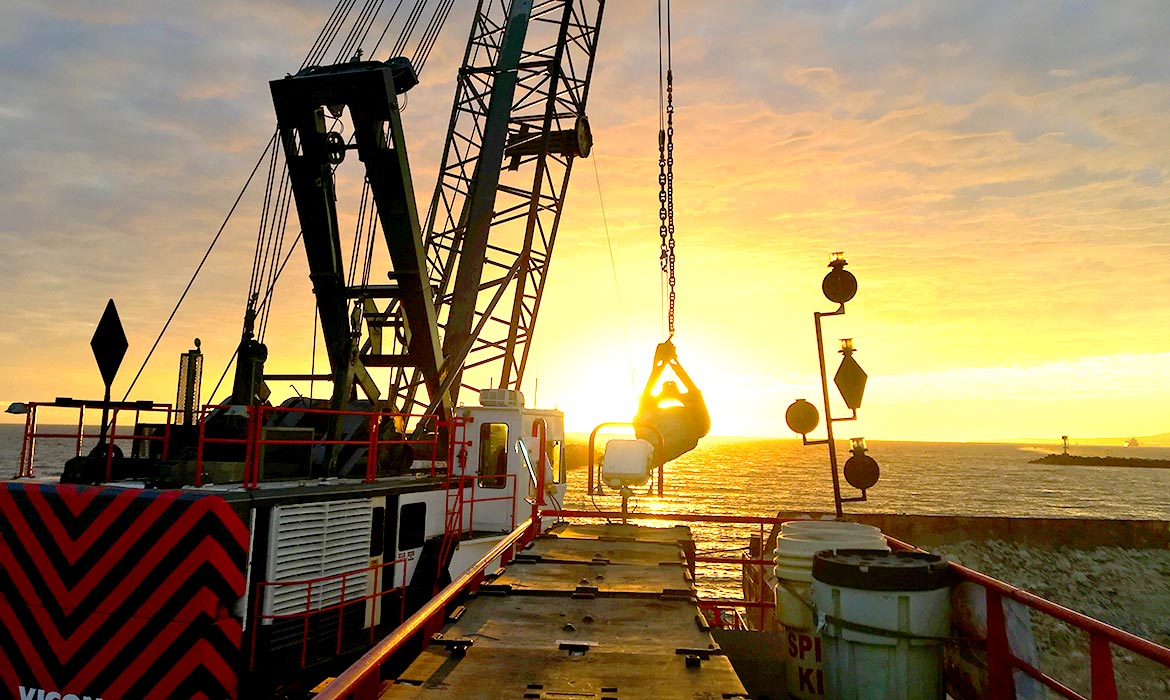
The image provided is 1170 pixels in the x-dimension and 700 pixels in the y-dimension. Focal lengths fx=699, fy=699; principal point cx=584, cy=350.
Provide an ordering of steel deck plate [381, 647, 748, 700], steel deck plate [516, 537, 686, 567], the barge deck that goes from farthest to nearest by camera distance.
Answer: steel deck plate [516, 537, 686, 567], the barge deck, steel deck plate [381, 647, 748, 700]

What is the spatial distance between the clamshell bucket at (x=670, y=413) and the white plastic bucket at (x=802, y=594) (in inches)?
210

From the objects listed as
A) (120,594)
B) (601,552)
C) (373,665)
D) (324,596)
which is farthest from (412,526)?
(373,665)

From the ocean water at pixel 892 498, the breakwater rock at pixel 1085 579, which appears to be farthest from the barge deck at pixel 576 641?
the ocean water at pixel 892 498

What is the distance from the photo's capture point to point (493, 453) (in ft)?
49.9

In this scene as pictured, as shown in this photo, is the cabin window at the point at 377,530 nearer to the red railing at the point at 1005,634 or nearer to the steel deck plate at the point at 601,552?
the steel deck plate at the point at 601,552

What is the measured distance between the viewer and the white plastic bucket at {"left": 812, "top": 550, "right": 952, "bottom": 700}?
5.93 metres

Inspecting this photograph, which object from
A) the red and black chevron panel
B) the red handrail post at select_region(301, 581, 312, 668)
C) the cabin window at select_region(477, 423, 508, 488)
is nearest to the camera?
the red and black chevron panel

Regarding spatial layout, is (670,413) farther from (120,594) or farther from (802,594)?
(120,594)

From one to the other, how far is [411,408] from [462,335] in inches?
91.6

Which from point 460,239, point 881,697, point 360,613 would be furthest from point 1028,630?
point 460,239

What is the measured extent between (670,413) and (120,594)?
29.4 feet

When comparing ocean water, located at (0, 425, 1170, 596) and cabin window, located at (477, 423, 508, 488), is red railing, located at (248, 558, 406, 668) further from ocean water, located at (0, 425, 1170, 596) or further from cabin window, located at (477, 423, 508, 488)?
ocean water, located at (0, 425, 1170, 596)

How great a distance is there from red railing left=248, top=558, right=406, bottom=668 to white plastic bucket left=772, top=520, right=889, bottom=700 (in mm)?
6000

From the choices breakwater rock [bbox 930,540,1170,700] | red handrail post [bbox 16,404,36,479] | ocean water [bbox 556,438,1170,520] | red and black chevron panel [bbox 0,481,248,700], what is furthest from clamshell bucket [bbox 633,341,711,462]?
ocean water [bbox 556,438,1170,520]
